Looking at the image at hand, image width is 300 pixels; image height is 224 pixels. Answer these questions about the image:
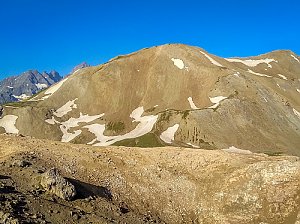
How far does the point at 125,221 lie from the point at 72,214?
5.63 metres

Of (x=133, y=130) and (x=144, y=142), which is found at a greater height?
(x=133, y=130)

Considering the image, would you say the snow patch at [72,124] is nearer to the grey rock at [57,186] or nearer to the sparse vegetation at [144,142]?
the sparse vegetation at [144,142]

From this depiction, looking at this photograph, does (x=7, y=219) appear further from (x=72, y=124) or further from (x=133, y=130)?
(x=72, y=124)

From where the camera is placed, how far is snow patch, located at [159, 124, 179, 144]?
15051 centimetres

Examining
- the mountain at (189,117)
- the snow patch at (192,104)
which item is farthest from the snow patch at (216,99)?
the snow patch at (192,104)

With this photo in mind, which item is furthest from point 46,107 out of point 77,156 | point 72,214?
point 72,214

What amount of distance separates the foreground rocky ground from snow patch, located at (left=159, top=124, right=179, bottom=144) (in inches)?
3958

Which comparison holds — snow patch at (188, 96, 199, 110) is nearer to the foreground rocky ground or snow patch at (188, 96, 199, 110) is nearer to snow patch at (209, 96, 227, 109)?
snow patch at (209, 96, 227, 109)

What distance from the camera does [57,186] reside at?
32.8 metres

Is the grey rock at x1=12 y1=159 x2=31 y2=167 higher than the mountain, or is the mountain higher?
the mountain

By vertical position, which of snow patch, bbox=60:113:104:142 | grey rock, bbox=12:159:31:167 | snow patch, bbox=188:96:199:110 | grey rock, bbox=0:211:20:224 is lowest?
grey rock, bbox=0:211:20:224

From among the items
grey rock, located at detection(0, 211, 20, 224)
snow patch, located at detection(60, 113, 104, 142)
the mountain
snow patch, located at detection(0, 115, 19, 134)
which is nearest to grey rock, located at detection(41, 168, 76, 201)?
grey rock, located at detection(0, 211, 20, 224)

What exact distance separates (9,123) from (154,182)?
16313cm

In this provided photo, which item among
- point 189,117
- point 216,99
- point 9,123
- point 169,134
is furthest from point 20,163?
point 9,123
